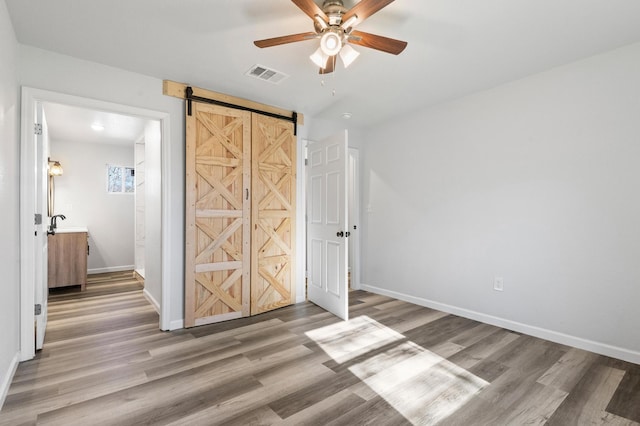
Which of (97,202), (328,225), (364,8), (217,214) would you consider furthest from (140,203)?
(364,8)

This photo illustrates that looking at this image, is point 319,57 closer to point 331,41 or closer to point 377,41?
point 331,41

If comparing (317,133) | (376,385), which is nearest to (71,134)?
(317,133)

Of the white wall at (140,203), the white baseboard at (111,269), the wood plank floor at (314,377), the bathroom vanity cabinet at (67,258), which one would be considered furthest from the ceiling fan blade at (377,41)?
the white baseboard at (111,269)

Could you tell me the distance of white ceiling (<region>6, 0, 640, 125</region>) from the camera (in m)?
2.04

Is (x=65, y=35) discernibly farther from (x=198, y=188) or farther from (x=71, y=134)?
(x=71, y=134)

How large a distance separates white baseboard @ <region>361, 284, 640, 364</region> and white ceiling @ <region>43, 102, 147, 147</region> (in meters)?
4.37

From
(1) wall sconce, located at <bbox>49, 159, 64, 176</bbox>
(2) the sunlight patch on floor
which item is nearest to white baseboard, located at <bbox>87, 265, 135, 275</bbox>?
(1) wall sconce, located at <bbox>49, 159, 64, 176</bbox>

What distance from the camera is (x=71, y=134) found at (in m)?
5.31

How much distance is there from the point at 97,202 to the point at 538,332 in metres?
7.31

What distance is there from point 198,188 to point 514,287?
3474 mm

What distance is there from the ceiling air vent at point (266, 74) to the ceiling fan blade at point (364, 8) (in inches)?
48.9

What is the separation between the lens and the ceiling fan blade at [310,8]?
1.71 metres

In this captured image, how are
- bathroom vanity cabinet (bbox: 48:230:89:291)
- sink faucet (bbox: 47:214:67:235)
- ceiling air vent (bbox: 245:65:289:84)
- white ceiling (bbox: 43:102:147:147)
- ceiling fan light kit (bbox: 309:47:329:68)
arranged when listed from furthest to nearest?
bathroom vanity cabinet (bbox: 48:230:89:291)
white ceiling (bbox: 43:102:147:147)
sink faucet (bbox: 47:214:67:235)
ceiling air vent (bbox: 245:65:289:84)
ceiling fan light kit (bbox: 309:47:329:68)

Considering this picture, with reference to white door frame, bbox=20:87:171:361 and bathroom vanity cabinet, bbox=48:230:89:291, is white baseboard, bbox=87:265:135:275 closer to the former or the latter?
bathroom vanity cabinet, bbox=48:230:89:291
